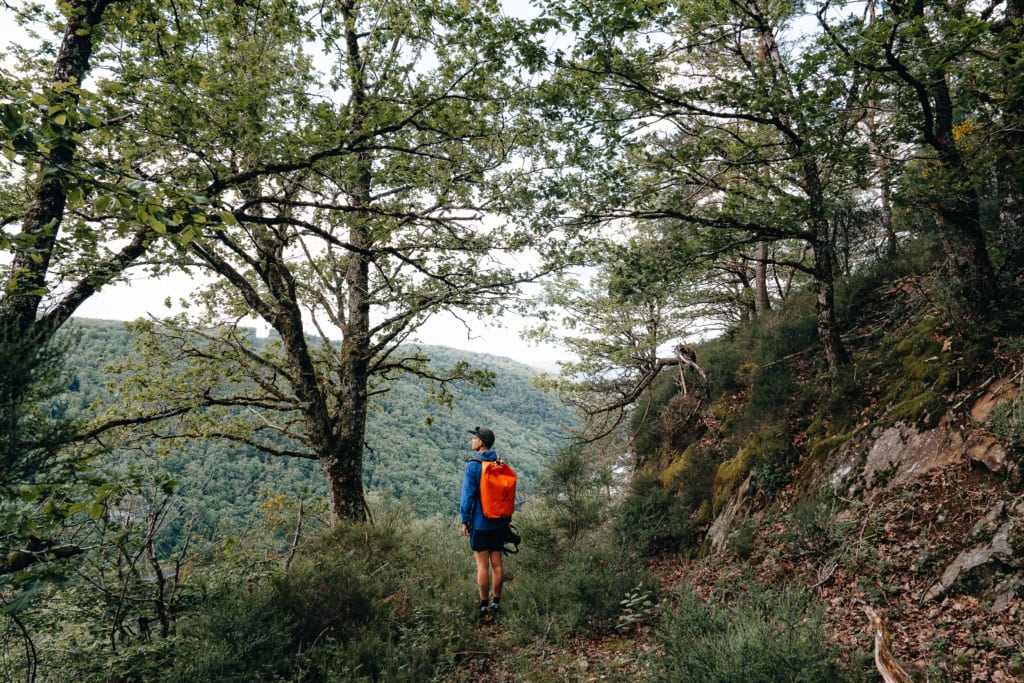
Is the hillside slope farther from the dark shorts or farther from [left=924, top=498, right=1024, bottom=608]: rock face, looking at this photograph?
the dark shorts

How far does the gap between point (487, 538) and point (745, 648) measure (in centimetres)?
307

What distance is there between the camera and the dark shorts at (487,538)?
548cm

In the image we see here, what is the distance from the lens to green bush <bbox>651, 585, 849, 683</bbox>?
2871 mm

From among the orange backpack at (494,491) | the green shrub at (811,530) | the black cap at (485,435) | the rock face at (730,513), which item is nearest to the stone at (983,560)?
the green shrub at (811,530)

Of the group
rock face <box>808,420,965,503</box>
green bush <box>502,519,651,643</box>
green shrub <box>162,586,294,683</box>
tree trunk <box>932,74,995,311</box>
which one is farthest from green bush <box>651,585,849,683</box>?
tree trunk <box>932,74,995,311</box>

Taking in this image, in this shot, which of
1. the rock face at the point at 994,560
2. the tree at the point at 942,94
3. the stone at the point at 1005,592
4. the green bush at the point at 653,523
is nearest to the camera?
the stone at the point at 1005,592

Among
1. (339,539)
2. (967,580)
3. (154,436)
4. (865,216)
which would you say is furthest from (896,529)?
(154,436)

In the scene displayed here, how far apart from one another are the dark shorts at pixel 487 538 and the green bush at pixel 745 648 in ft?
7.12

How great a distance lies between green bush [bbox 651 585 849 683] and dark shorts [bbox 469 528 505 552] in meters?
2.17

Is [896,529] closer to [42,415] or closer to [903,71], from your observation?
[903,71]

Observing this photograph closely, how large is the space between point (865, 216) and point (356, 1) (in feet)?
32.8

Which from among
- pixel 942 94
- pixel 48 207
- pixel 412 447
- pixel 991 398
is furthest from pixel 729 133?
pixel 412 447

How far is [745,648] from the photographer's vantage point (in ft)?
9.92

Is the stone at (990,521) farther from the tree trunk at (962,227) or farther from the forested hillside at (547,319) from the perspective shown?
the tree trunk at (962,227)
